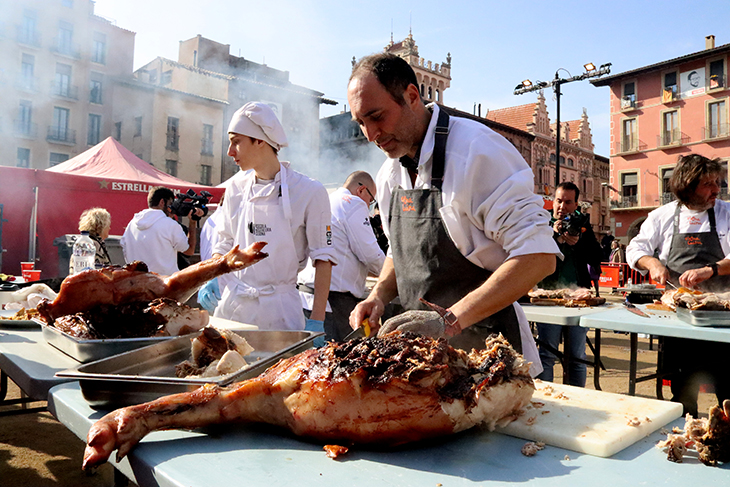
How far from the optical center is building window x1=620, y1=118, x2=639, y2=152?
1430 inches

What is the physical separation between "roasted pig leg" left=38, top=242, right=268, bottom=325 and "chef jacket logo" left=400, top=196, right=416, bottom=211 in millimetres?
585

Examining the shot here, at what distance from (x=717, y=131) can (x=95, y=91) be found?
40.1 metres

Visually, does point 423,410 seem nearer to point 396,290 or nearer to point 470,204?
point 470,204

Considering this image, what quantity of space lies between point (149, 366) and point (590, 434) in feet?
3.93

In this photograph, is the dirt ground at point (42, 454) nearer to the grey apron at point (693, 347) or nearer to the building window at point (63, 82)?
the grey apron at point (693, 347)

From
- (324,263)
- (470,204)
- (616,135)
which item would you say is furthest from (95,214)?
(616,135)

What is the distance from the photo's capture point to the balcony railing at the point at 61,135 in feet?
101

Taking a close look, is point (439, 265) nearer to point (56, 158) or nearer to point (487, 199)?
point (487, 199)

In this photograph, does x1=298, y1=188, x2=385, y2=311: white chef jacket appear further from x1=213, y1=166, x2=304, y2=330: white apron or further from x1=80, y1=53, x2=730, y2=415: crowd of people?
x1=213, y1=166, x2=304, y2=330: white apron

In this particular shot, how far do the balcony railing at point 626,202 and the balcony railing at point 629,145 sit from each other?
11.4 ft

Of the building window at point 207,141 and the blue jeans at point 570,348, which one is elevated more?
the building window at point 207,141

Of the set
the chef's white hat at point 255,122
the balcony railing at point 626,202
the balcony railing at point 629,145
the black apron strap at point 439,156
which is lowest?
the black apron strap at point 439,156

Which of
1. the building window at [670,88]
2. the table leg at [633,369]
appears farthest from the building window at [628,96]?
the table leg at [633,369]

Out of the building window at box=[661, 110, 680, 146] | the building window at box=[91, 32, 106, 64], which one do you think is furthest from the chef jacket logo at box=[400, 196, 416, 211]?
the building window at box=[91, 32, 106, 64]
